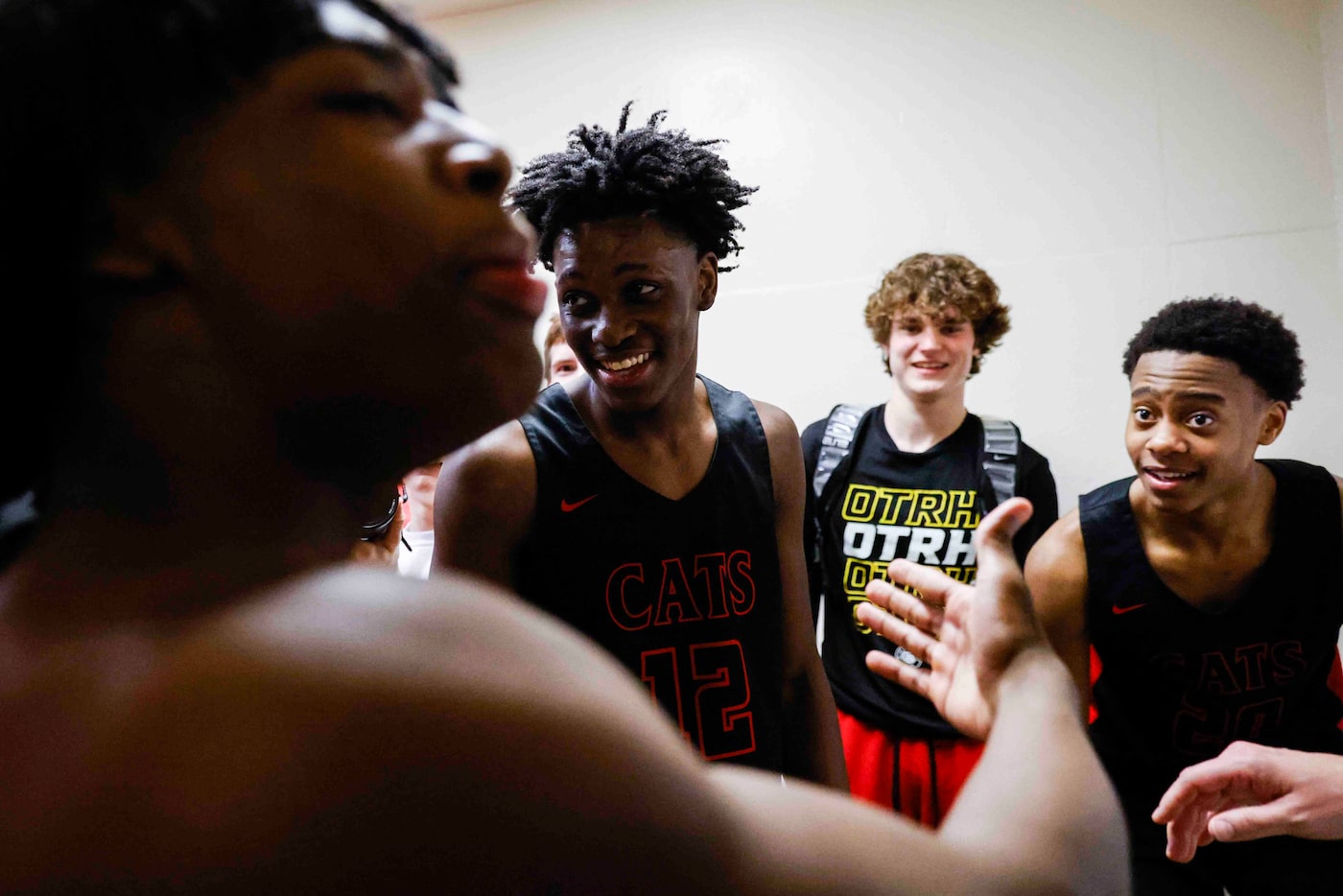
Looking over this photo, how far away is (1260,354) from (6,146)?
234cm

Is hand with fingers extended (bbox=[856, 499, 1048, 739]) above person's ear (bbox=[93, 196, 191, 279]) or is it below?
below

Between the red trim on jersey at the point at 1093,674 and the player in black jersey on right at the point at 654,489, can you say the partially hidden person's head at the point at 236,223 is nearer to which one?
the player in black jersey on right at the point at 654,489

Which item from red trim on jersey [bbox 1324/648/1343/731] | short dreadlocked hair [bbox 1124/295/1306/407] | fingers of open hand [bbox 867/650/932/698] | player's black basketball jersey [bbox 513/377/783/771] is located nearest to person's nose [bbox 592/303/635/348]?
player's black basketball jersey [bbox 513/377/783/771]

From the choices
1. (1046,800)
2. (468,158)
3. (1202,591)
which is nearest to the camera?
(468,158)

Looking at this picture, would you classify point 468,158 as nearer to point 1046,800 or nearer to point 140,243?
point 140,243

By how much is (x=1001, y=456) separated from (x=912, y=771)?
87 cm

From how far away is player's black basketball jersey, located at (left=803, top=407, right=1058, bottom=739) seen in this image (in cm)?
251

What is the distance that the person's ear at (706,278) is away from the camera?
1.90 metres

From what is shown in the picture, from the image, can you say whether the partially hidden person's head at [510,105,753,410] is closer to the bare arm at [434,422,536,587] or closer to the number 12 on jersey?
the bare arm at [434,422,536,587]

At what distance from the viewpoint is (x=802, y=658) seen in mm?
1782

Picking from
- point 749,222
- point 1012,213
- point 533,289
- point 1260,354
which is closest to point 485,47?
point 749,222

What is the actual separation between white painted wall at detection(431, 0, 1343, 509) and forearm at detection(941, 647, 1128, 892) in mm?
2700

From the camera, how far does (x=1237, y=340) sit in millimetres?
2184

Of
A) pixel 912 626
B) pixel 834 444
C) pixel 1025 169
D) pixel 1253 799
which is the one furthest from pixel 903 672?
pixel 1025 169
